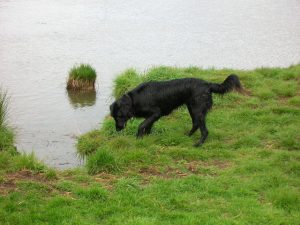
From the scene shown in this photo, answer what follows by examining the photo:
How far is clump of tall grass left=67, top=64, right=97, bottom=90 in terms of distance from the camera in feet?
49.8

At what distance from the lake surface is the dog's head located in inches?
48.9

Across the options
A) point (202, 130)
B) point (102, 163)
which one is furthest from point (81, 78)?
point (102, 163)

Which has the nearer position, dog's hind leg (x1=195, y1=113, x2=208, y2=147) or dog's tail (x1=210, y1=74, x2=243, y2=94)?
dog's hind leg (x1=195, y1=113, x2=208, y2=147)

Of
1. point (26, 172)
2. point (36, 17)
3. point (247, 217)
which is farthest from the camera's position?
point (36, 17)

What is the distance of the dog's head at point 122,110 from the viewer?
10008 millimetres

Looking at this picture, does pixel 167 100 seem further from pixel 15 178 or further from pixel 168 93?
pixel 15 178

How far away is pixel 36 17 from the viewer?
2406 centimetres

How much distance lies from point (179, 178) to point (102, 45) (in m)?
12.7

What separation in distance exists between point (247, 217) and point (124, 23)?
1752 centimetres

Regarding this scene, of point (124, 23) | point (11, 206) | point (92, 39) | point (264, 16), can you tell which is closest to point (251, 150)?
point (11, 206)

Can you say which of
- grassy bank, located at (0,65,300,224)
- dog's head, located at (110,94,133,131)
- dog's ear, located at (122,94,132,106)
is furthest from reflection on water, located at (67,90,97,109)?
dog's ear, located at (122,94,132,106)

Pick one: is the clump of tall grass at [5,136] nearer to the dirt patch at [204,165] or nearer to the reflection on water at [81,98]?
the reflection on water at [81,98]

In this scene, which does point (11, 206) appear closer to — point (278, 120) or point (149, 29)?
point (278, 120)

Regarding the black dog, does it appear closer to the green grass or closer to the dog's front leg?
the dog's front leg
